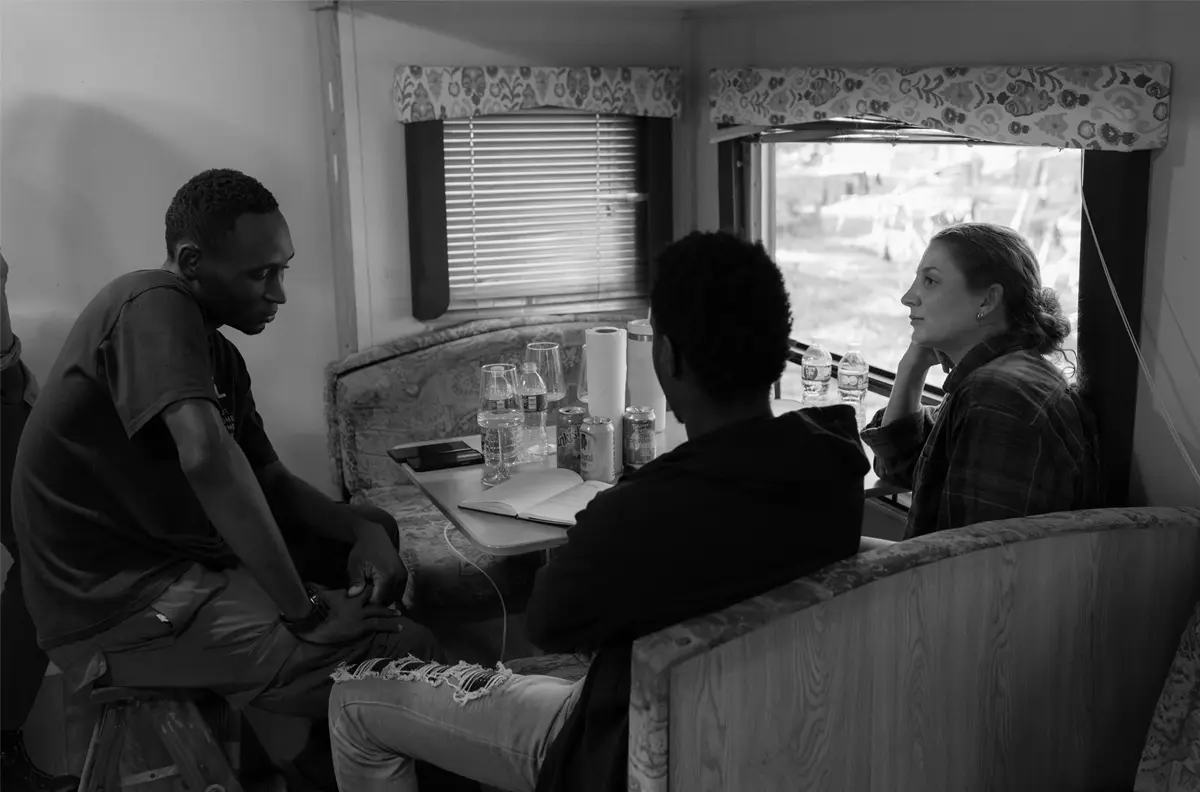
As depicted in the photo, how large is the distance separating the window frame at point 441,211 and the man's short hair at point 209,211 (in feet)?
4.60

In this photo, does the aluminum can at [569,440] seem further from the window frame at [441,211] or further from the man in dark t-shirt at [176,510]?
the window frame at [441,211]

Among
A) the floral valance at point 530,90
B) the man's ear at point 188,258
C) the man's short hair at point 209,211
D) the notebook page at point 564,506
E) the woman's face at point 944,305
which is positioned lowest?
the notebook page at point 564,506

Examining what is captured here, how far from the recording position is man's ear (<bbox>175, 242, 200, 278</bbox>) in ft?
6.77

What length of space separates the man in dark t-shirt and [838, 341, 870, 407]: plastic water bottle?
1.50 m

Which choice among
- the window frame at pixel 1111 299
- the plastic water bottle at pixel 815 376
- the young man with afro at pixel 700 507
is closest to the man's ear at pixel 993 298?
the window frame at pixel 1111 299

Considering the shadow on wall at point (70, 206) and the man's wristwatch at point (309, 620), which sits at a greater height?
the shadow on wall at point (70, 206)

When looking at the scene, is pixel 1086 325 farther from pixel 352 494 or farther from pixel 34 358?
pixel 34 358

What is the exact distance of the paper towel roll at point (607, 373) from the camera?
2674 mm

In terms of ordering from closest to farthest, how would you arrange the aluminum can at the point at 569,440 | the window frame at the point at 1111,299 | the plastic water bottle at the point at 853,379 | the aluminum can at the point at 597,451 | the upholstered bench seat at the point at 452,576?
the window frame at the point at 1111,299, the aluminum can at the point at 597,451, the aluminum can at the point at 569,440, the upholstered bench seat at the point at 452,576, the plastic water bottle at the point at 853,379

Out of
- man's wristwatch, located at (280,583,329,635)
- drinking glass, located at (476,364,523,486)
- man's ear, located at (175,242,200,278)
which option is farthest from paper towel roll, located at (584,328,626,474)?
man's ear, located at (175,242,200,278)

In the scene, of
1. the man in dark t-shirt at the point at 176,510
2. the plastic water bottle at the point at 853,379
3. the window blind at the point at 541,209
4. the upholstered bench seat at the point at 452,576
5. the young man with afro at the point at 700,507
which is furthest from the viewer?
the window blind at the point at 541,209

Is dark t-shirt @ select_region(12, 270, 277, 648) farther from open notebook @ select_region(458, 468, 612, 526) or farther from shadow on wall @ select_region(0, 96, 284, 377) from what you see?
shadow on wall @ select_region(0, 96, 284, 377)

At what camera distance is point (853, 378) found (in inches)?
121

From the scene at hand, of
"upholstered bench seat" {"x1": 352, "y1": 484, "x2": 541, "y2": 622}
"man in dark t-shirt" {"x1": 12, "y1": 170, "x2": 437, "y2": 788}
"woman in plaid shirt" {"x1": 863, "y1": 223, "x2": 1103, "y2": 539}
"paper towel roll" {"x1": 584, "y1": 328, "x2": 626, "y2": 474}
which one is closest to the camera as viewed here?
"man in dark t-shirt" {"x1": 12, "y1": 170, "x2": 437, "y2": 788}
